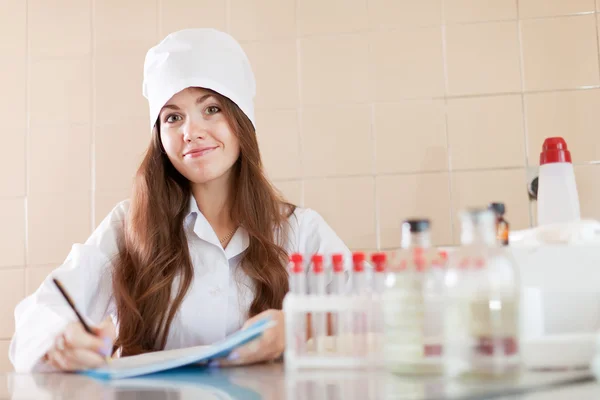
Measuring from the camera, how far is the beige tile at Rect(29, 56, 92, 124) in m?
2.26

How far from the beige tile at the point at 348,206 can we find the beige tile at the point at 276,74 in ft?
0.90

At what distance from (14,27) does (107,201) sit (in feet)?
2.24

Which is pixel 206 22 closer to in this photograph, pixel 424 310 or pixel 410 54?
pixel 410 54

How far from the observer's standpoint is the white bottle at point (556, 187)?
165 cm

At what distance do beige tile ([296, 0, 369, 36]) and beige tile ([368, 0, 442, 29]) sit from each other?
32 mm

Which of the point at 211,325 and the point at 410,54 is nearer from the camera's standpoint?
the point at 211,325

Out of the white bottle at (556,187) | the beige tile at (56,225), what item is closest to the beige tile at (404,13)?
the white bottle at (556,187)

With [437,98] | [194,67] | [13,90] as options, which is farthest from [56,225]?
[437,98]

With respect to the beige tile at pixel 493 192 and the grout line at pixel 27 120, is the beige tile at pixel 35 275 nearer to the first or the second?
the grout line at pixel 27 120

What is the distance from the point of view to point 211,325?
5.38 feet

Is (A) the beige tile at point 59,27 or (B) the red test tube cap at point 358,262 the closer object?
(B) the red test tube cap at point 358,262

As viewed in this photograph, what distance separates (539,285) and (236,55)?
998 mm

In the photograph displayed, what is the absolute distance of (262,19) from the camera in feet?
7.13

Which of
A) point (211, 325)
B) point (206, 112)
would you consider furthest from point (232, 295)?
point (206, 112)
